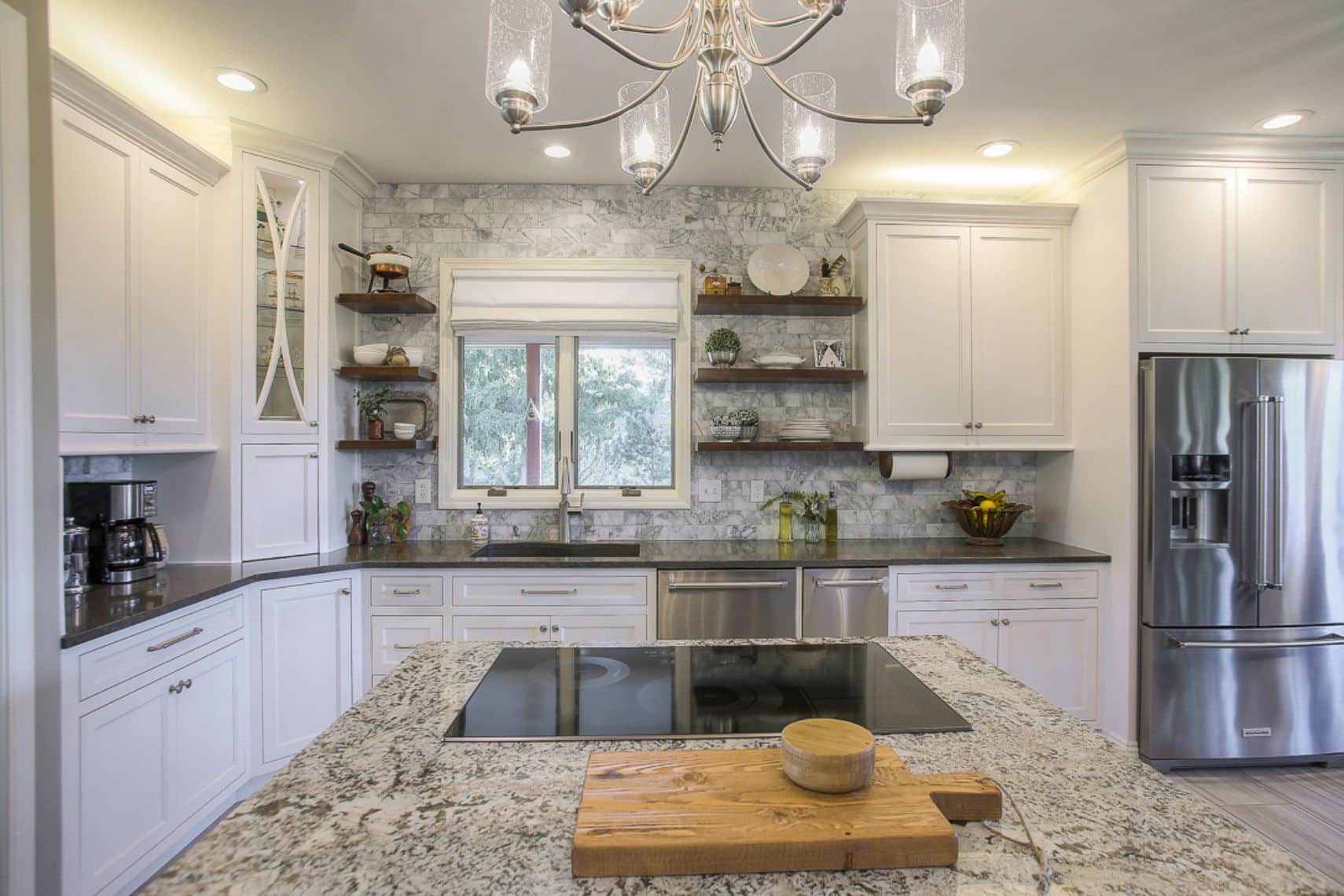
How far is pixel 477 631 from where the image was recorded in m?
2.85

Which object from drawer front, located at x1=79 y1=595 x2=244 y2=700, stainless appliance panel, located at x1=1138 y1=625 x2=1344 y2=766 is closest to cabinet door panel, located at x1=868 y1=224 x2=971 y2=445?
stainless appliance panel, located at x1=1138 y1=625 x2=1344 y2=766

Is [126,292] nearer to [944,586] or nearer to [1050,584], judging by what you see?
[944,586]

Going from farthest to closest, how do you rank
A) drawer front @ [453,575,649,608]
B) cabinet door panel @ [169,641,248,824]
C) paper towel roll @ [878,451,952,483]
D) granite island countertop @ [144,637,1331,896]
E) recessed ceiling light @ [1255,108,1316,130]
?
paper towel roll @ [878,451,952,483], drawer front @ [453,575,649,608], recessed ceiling light @ [1255,108,1316,130], cabinet door panel @ [169,641,248,824], granite island countertop @ [144,637,1331,896]

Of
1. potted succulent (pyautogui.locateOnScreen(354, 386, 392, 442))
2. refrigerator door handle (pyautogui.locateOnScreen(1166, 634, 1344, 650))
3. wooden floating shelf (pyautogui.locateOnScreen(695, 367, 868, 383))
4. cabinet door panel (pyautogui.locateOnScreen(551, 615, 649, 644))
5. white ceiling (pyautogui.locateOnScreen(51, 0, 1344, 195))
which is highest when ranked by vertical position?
white ceiling (pyautogui.locateOnScreen(51, 0, 1344, 195))

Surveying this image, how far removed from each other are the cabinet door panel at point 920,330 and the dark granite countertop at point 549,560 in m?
0.60

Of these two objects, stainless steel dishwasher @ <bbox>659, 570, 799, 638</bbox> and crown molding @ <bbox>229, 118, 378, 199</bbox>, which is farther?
stainless steel dishwasher @ <bbox>659, 570, 799, 638</bbox>

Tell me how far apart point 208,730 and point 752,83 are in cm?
310

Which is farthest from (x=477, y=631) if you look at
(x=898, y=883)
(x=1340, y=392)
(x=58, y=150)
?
(x=1340, y=392)

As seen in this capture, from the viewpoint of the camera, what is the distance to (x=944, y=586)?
296cm

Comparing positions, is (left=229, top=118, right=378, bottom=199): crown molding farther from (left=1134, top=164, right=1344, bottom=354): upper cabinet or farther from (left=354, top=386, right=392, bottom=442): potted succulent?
(left=1134, top=164, right=1344, bottom=354): upper cabinet

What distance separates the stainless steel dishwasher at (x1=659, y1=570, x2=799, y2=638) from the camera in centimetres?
287

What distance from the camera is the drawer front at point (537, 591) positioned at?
2852mm

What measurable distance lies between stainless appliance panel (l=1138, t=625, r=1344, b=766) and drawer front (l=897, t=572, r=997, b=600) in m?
0.72

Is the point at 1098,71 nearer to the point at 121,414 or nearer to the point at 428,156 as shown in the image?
the point at 428,156
